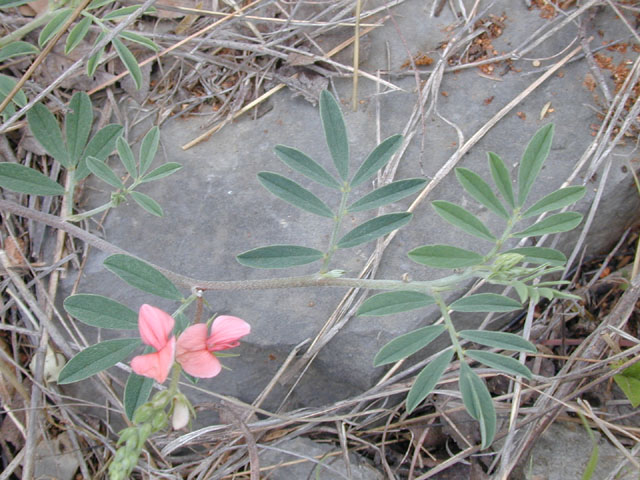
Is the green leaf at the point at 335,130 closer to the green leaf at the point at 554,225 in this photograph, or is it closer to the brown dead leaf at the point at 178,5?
the green leaf at the point at 554,225

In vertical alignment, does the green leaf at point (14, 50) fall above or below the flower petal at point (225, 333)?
above

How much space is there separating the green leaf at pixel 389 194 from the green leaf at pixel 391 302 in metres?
0.23

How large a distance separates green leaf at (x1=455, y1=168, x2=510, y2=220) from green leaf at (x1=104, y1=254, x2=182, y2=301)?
30.2 inches

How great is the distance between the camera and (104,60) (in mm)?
2174

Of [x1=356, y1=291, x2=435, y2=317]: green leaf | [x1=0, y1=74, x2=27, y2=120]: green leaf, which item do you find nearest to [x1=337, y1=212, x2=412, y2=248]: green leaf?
[x1=356, y1=291, x2=435, y2=317]: green leaf

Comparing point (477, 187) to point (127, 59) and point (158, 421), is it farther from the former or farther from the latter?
point (127, 59)

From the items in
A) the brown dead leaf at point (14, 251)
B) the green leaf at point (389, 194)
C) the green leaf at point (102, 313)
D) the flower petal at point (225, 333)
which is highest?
the green leaf at point (389, 194)

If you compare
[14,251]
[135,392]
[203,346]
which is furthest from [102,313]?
[14,251]

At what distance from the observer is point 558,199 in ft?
4.76

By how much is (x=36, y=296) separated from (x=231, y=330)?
1.09 meters

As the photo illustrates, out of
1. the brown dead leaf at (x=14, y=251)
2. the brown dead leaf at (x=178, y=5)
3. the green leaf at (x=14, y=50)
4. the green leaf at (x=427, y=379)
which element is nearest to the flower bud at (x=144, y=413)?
the green leaf at (x=427, y=379)

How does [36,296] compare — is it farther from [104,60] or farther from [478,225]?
[478,225]

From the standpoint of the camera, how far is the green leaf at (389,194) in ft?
4.76

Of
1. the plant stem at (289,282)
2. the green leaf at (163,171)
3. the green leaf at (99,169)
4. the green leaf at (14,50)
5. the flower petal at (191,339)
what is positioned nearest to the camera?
the flower petal at (191,339)
